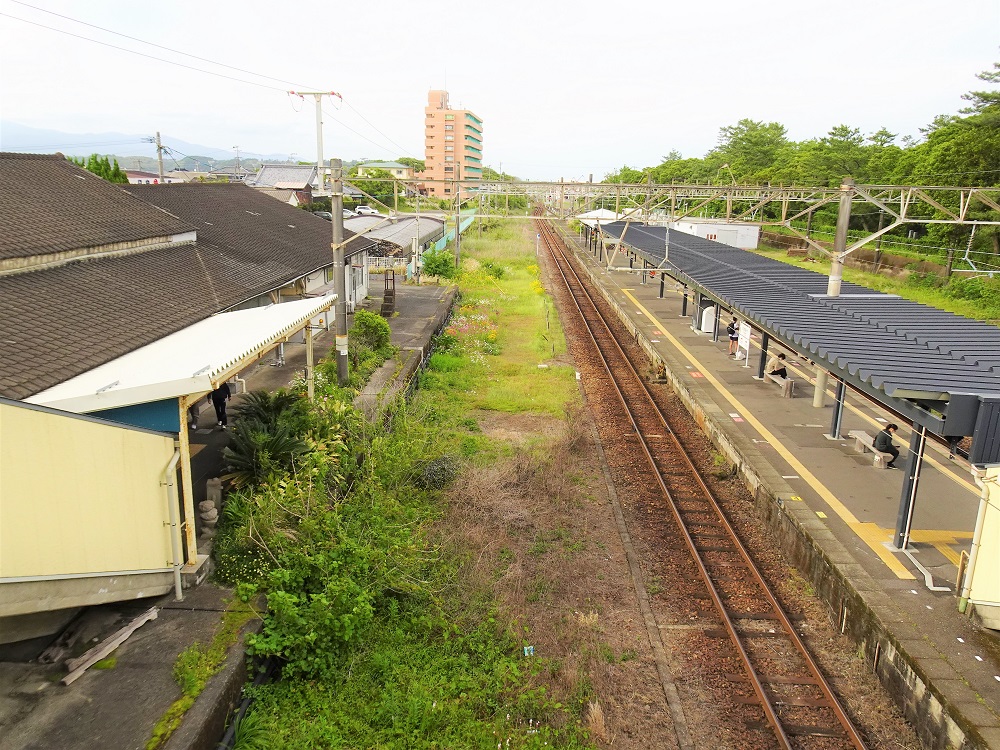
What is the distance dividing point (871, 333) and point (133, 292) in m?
12.0

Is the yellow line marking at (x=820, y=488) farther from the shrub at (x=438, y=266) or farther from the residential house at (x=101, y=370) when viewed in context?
the shrub at (x=438, y=266)

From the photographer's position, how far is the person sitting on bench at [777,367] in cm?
1658

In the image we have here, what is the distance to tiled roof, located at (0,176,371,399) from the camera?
25.1 ft

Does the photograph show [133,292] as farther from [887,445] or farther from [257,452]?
[887,445]

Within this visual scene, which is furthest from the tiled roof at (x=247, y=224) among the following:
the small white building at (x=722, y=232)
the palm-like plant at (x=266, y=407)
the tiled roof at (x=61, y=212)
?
the small white building at (x=722, y=232)

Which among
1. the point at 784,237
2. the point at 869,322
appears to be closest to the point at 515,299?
the point at 869,322

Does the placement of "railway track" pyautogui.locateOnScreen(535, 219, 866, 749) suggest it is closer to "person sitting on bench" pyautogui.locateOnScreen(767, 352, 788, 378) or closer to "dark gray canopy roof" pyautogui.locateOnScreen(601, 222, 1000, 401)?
"dark gray canopy roof" pyautogui.locateOnScreen(601, 222, 1000, 401)

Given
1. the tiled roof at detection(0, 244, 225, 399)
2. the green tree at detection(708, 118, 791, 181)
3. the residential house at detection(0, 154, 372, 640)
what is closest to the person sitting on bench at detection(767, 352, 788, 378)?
the residential house at detection(0, 154, 372, 640)

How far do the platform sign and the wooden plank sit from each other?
49.9 feet

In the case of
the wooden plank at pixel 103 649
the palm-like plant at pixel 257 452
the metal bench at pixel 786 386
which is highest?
the palm-like plant at pixel 257 452

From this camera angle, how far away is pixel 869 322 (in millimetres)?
12398

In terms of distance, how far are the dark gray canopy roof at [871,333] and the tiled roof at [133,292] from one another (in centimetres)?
938

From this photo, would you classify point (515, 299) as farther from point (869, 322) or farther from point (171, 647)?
point (171, 647)

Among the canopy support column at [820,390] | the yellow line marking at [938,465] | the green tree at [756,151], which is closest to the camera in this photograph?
the yellow line marking at [938,465]
